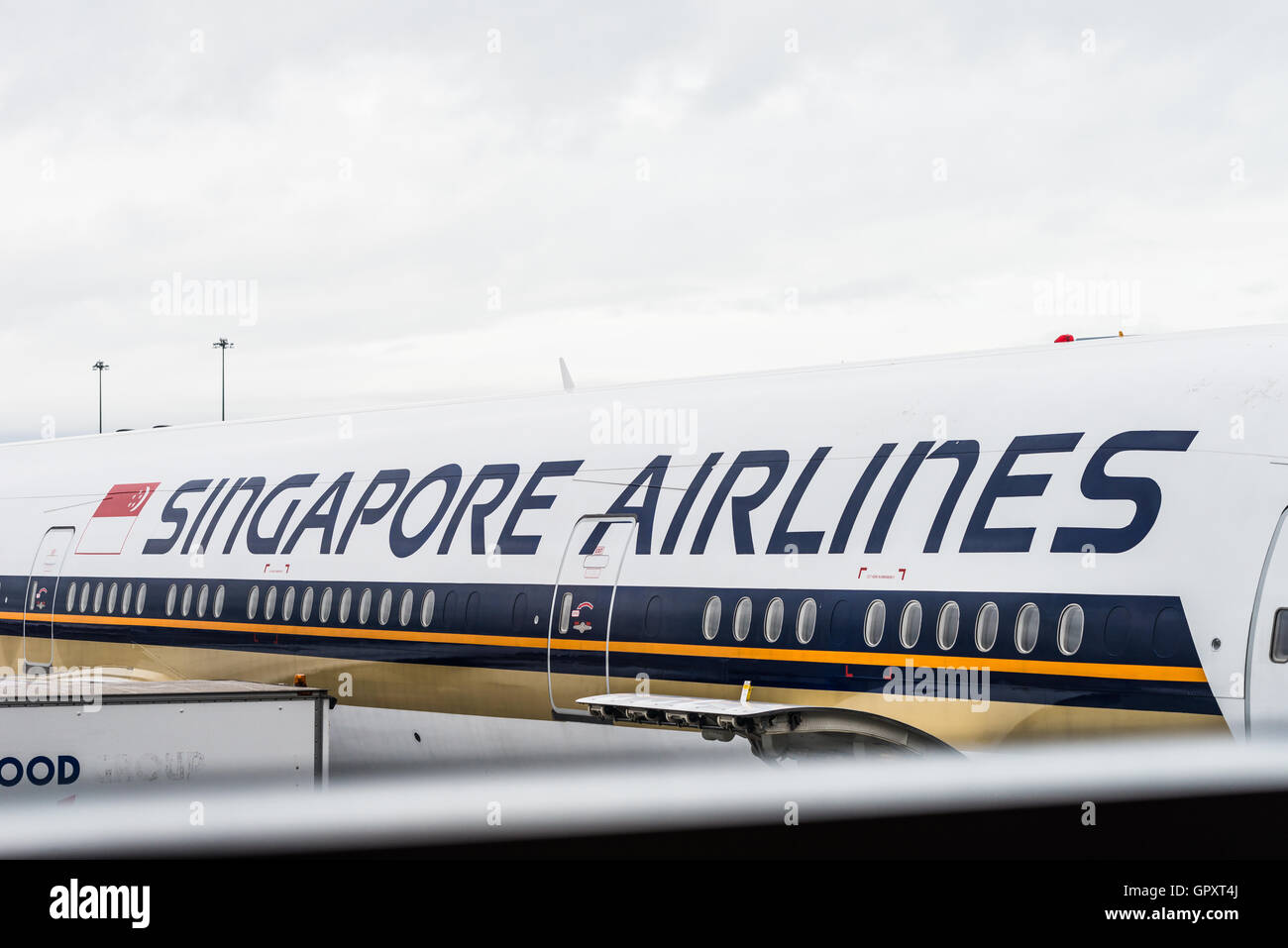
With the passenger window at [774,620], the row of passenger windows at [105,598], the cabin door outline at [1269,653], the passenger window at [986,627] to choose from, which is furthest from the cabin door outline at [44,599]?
the cabin door outline at [1269,653]

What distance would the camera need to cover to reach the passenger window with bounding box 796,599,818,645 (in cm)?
1209

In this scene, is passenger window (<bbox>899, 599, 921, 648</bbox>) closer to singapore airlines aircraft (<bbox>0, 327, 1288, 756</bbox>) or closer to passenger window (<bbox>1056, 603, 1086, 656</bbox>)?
singapore airlines aircraft (<bbox>0, 327, 1288, 756</bbox>)

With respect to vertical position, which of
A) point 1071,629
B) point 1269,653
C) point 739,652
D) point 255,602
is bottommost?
point 739,652

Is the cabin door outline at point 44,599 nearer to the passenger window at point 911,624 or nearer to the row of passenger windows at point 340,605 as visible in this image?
the row of passenger windows at point 340,605

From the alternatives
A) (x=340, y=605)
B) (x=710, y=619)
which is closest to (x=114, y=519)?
(x=340, y=605)

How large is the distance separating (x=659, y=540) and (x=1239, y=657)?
18.5 ft

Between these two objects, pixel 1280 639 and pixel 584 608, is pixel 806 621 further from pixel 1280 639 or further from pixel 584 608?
pixel 1280 639

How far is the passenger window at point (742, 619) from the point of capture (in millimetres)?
12602

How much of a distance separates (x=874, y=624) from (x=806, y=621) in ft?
2.22

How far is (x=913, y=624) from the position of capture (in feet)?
37.4

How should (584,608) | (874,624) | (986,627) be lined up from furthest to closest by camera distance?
(584,608)
(874,624)
(986,627)

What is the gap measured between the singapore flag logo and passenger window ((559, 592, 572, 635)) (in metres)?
8.95
